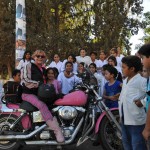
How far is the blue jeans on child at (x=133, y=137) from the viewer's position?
3900 millimetres

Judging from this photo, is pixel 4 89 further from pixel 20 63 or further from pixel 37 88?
pixel 20 63

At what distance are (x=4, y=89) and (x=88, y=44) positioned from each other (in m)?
11.7

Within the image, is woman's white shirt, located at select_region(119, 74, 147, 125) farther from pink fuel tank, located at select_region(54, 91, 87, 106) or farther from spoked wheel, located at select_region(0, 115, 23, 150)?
spoked wheel, located at select_region(0, 115, 23, 150)

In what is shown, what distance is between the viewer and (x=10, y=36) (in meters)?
18.2

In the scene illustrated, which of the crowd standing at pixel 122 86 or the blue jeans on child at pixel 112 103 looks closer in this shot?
the crowd standing at pixel 122 86

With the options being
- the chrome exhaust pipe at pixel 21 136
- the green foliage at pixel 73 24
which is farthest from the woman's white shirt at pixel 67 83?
the green foliage at pixel 73 24

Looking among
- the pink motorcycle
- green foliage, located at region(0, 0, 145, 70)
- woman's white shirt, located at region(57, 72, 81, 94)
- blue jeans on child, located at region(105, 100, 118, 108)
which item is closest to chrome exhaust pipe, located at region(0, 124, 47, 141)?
the pink motorcycle

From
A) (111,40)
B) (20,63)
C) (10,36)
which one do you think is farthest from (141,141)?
(10,36)

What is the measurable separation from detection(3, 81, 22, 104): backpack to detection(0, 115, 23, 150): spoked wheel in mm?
293

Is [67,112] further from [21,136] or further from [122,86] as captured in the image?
[122,86]

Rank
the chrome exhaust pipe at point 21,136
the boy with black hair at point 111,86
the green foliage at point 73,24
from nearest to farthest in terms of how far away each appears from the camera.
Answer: the chrome exhaust pipe at point 21,136 → the boy with black hair at point 111,86 → the green foliage at point 73,24

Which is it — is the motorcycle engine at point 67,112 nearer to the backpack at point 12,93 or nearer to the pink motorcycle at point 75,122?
the pink motorcycle at point 75,122

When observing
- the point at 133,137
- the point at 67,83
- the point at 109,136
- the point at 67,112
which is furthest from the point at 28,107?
the point at 133,137

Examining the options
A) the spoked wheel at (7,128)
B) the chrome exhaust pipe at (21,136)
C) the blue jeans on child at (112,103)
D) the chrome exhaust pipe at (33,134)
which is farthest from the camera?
the blue jeans on child at (112,103)
